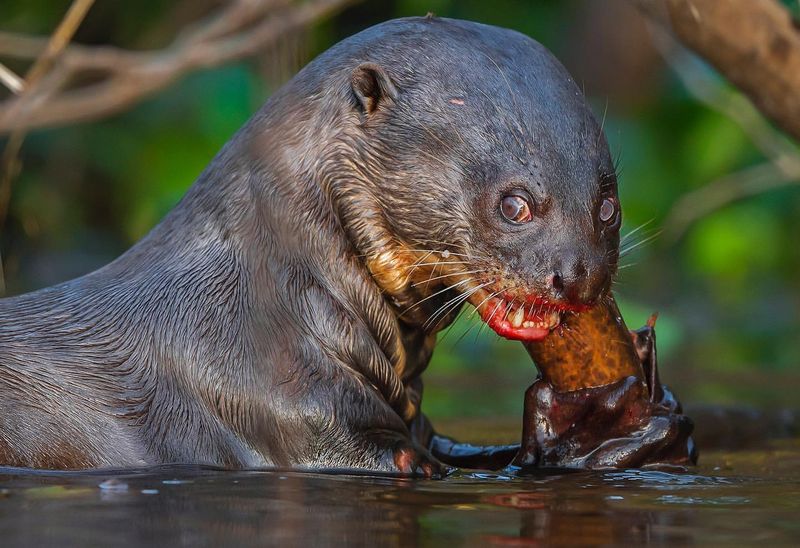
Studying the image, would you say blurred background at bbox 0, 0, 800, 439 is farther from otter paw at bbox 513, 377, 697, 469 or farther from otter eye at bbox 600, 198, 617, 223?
otter eye at bbox 600, 198, 617, 223

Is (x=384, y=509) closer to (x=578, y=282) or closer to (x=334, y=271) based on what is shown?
(x=578, y=282)

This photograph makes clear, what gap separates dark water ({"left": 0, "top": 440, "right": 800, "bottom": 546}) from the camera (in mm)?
2273

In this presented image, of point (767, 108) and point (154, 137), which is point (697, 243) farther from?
point (767, 108)

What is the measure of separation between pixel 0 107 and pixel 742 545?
3.99m

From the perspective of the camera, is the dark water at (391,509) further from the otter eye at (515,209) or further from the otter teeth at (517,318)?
the otter eye at (515,209)

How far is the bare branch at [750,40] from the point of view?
425 cm

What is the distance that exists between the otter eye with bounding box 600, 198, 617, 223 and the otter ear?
Answer: 54cm

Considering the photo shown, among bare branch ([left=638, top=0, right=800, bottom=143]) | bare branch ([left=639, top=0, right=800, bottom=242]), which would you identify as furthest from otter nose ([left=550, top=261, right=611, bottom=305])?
bare branch ([left=639, top=0, right=800, bottom=242])

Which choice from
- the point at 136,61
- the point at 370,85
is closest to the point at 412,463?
the point at 370,85

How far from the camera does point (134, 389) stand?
128 inches

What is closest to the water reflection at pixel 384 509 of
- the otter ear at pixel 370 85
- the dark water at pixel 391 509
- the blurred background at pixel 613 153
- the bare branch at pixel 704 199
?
the dark water at pixel 391 509

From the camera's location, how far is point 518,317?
10.9ft

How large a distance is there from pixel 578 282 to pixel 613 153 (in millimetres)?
6906

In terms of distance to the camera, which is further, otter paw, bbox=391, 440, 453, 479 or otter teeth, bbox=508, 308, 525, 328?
otter teeth, bbox=508, 308, 525, 328
